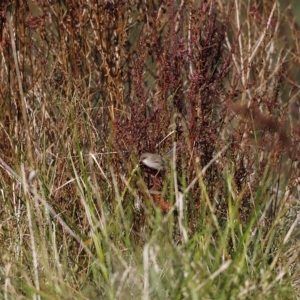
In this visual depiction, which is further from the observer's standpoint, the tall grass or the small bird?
the small bird

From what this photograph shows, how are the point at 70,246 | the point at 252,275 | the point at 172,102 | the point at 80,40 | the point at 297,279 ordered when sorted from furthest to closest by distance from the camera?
the point at 80,40
the point at 172,102
the point at 70,246
the point at 297,279
the point at 252,275

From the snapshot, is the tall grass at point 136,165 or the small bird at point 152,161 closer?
the tall grass at point 136,165

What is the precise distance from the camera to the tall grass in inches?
105

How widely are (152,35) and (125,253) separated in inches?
48.2

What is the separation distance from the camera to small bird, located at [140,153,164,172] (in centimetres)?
333

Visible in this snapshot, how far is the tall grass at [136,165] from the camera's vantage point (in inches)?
105

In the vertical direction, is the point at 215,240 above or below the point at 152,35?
below

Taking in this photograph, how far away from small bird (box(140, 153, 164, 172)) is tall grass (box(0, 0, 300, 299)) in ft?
0.16

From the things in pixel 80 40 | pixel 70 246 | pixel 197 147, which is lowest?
pixel 70 246

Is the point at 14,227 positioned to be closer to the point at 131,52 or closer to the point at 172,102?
the point at 172,102

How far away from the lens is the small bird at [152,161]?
10.9 ft

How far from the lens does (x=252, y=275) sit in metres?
2.77

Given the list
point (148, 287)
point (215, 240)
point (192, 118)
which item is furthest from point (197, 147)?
point (148, 287)

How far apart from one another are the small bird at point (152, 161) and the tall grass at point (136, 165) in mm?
48
